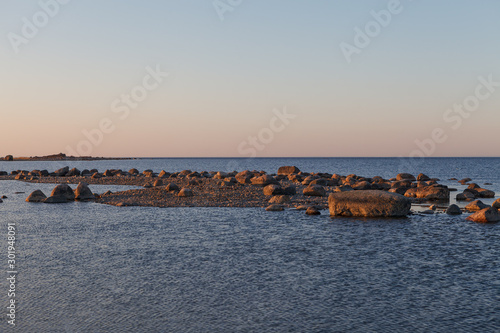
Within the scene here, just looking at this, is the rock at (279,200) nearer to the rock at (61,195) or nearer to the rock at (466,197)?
the rock at (466,197)

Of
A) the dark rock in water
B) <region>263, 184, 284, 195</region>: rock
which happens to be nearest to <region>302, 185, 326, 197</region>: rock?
<region>263, 184, 284, 195</region>: rock

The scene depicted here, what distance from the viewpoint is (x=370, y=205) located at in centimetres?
3069

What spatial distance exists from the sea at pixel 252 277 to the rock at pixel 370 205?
96.1 inches

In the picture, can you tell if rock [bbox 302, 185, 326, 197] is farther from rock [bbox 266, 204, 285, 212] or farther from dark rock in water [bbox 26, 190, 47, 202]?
dark rock in water [bbox 26, 190, 47, 202]

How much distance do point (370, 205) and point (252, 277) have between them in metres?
16.9

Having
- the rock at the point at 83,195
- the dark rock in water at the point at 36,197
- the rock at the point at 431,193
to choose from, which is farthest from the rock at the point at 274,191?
the dark rock in water at the point at 36,197

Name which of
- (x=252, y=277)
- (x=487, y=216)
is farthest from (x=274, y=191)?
(x=252, y=277)

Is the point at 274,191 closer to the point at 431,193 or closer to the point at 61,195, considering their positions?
the point at 431,193

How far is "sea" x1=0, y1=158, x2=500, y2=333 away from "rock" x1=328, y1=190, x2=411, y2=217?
244cm

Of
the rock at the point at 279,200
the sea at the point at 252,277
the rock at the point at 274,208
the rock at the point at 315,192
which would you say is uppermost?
the rock at the point at 315,192

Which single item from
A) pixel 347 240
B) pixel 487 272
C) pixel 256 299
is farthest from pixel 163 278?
pixel 487 272

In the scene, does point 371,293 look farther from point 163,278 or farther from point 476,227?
point 476,227

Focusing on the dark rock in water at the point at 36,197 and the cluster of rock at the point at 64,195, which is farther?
the dark rock in water at the point at 36,197

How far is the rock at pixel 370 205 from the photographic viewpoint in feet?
101
